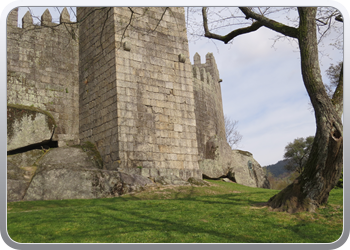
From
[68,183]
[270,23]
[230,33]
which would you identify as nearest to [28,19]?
[68,183]

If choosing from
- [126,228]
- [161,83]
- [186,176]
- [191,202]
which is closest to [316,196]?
[191,202]

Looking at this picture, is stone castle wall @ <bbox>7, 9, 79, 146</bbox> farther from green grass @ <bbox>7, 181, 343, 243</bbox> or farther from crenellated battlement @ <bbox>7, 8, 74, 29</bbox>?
green grass @ <bbox>7, 181, 343, 243</bbox>

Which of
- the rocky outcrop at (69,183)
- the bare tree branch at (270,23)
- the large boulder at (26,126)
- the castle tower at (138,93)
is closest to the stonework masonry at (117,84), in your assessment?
the castle tower at (138,93)

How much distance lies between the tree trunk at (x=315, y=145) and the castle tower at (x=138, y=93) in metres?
5.80

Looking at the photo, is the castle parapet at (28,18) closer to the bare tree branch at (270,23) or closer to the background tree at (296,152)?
the bare tree branch at (270,23)

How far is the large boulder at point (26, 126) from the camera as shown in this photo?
465 inches

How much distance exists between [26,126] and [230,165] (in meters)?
10.2

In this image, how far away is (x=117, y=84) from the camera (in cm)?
1199

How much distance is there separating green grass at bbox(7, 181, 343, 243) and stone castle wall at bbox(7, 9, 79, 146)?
6.22 metres

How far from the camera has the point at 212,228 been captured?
19.1ft

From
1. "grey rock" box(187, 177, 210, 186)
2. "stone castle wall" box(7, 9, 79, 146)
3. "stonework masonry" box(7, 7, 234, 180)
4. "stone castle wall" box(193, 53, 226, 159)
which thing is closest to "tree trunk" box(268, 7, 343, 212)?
"grey rock" box(187, 177, 210, 186)

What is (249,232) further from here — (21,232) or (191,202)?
(21,232)

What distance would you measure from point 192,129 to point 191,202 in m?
5.62

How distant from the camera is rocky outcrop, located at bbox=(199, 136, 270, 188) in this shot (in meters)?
16.5
